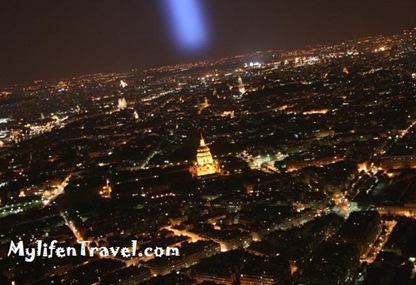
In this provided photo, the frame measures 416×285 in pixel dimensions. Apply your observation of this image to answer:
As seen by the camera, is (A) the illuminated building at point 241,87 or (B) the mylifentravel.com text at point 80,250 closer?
(B) the mylifentravel.com text at point 80,250

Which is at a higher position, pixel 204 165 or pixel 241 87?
pixel 241 87

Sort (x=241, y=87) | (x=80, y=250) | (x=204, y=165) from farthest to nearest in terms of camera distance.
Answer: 1. (x=241, y=87)
2. (x=204, y=165)
3. (x=80, y=250)

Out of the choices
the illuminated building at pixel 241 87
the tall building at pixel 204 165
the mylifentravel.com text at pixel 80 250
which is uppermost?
the illuminated building at pixel 241 87

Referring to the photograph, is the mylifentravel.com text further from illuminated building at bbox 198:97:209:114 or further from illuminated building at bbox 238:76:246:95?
illuminated building at bbox 238:76:246:95

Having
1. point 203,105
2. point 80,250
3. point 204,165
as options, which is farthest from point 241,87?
point 80,250

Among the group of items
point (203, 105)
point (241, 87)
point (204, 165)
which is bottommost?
point (204, 165)

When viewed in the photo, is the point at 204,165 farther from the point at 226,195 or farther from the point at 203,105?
the point at 203,105

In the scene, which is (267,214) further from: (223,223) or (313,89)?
(313,89)

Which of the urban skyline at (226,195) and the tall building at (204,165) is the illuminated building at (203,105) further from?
the tall building at (204,165)

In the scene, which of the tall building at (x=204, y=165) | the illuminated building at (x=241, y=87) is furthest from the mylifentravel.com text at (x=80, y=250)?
the illuminated building at (x=241, y=87)

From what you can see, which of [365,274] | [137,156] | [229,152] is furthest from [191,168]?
[365,274]
